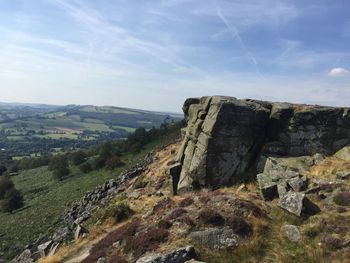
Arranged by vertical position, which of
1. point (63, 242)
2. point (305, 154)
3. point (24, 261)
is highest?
point (305, 154)

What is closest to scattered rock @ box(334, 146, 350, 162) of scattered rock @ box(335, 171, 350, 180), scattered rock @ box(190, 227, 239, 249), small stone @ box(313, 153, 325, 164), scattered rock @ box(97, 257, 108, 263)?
small stone @ box(313, 153, 325, 164)

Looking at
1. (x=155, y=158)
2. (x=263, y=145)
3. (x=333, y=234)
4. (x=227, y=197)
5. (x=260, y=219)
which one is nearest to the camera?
(x=333, y=234)

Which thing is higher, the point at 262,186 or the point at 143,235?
the point at 262,186

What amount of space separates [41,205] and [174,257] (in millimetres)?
52625

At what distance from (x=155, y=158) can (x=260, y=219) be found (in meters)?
35.3

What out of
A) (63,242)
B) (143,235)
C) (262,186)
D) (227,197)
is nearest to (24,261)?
(63,242)

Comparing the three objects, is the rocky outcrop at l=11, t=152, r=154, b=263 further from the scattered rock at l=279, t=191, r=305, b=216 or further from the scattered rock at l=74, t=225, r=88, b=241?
the scattered rock at l=279, t=191, r=305, b=216

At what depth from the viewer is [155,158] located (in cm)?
5959

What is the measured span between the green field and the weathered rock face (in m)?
24.6

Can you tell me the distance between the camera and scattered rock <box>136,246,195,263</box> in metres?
21.6

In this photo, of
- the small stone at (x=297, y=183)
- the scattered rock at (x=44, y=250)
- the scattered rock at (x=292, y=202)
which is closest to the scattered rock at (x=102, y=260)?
the scattered rock at (x=44, y=250)

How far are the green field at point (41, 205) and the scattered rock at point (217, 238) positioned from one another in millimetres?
29192

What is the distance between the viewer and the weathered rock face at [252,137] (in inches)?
1363

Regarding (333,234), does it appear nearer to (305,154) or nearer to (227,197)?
(227,197)
